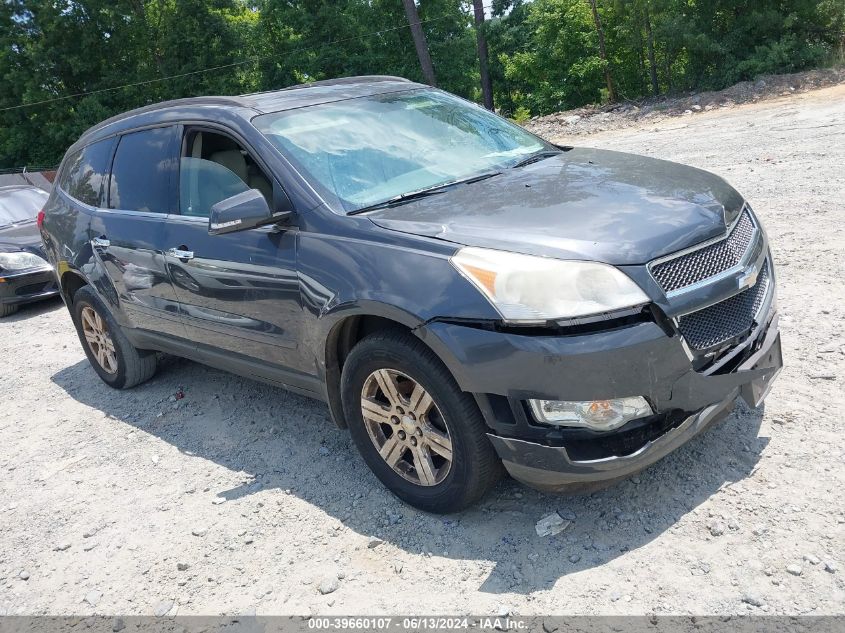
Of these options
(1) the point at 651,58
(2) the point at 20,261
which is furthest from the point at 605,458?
(1) the point at 651,58

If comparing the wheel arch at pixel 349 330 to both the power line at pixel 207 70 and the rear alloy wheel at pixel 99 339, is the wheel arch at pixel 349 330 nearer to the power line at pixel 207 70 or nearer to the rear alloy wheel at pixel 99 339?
the rear alloy wheel at pixel 99 339

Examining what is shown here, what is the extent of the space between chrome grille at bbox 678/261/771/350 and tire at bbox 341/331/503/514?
901 millimetres

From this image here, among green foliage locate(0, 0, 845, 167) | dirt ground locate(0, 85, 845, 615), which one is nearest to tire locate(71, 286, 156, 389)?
dirt ground locate(0, 85, 845, 615)

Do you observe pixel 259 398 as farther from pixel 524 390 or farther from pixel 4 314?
pixel 4 314

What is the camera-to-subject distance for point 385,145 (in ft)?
13.2

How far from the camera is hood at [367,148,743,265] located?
9.71 feet

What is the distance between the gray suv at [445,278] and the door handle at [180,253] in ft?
0.04

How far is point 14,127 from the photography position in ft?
124

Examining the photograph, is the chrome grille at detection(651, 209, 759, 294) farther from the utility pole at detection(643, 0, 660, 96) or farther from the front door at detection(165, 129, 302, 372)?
the utility pole at detection(643, 0, 660, 96)

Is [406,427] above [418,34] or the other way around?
the other way around

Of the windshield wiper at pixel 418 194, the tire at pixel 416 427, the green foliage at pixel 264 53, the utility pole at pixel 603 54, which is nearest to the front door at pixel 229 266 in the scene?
the windshield wiper at pixel 418 194

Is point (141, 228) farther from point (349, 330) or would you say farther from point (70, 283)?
point (349, 330)

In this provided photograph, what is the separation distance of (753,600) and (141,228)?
12.8 feet

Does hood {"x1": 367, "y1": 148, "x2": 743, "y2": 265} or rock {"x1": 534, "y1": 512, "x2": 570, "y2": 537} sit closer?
hood {"x1": 367, "y1": 148, "x2": 743, "y2": 265}
